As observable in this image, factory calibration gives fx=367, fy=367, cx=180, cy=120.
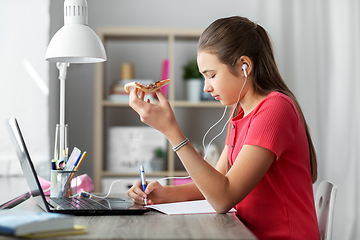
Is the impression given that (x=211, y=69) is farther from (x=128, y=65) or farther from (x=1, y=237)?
(x=128, y=65)

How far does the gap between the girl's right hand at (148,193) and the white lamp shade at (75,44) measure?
43 centimetres

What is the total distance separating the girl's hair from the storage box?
133 centimetres

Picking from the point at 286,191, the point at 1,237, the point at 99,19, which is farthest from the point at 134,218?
the point at 99,19

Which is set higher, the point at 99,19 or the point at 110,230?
the point at 99,19

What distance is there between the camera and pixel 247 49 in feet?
3.65

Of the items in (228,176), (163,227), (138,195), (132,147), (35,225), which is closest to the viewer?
(35,225)

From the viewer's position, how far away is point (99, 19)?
267 cm

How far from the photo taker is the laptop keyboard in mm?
959

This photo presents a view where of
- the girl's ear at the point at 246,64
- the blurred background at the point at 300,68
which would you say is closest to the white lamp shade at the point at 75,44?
the girl's ear at the point at 246,64

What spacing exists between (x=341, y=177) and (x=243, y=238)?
1.89 meters

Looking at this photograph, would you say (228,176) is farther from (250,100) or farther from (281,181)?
(250,100)

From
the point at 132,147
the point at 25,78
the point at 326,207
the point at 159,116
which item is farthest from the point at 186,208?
the point at 132,147

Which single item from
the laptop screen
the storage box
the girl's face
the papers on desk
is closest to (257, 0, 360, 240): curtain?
the storage box

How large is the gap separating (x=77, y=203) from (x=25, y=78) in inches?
36.4
